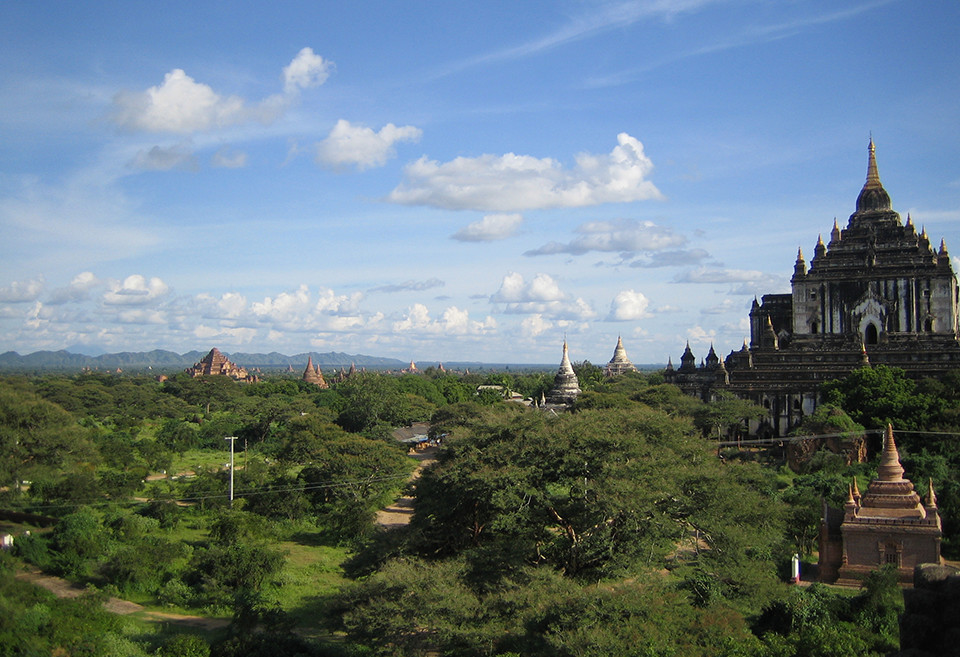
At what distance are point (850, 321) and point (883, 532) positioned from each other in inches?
1182

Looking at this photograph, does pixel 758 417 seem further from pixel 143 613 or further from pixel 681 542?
pixel 143 613

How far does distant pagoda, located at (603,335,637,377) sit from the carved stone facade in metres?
97.9

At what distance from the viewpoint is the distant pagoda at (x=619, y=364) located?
415 ft

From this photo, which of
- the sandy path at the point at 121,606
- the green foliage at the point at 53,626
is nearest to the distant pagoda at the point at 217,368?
the sandy path at the point at 121,606

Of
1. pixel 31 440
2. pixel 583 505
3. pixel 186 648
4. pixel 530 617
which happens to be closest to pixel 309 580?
pixel 186 648

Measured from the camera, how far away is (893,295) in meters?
51.8

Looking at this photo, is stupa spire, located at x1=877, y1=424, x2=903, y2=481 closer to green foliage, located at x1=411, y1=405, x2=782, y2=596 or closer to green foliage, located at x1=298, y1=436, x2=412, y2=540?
green foliage, located at x1=411, y1=405, x2=782, y2=596

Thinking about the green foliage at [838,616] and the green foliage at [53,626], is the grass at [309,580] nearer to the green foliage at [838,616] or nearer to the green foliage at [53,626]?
the green foliage at [53,626]

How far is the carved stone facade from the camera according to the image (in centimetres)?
2517

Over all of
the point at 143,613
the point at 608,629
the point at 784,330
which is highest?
the point at 784,330

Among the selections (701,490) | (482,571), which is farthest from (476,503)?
(701,490)

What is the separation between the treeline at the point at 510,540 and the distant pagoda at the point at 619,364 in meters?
88.5

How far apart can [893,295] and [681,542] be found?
38.0 meters

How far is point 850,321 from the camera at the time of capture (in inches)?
2072
